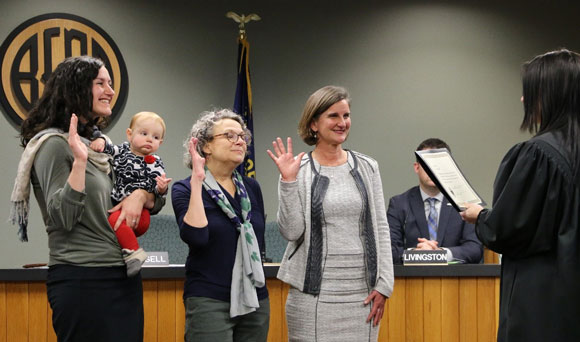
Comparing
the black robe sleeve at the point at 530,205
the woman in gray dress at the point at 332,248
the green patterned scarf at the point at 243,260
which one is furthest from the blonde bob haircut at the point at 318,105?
the black robe sleeve at the point at 530,205

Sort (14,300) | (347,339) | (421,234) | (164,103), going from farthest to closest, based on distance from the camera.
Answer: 1. (164,103)
2. (421,234)
3. (14,300)
4. (347,339)

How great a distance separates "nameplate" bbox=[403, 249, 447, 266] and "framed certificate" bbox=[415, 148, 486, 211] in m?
0.99

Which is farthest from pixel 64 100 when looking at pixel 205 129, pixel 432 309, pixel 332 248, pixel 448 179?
pixel 432 309

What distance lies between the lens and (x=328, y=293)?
2738 mm

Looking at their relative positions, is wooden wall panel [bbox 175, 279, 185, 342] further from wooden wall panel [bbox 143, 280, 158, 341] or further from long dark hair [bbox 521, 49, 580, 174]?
long dark hair [bbox 521, 49, 580, 174]

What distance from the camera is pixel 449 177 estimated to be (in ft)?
8.29

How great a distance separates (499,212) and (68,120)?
1.50 m

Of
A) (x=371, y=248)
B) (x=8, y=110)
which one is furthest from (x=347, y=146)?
(x=371, y=248)

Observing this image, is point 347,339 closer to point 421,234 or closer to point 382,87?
point 421,234

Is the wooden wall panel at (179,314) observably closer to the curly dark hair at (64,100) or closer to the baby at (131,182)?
the baby at (131,182)

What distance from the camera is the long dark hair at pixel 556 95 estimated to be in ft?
7.21

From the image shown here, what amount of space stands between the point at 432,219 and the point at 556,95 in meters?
2.16

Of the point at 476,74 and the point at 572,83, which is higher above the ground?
the point at 476,74

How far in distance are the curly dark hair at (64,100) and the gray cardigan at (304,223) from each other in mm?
861
